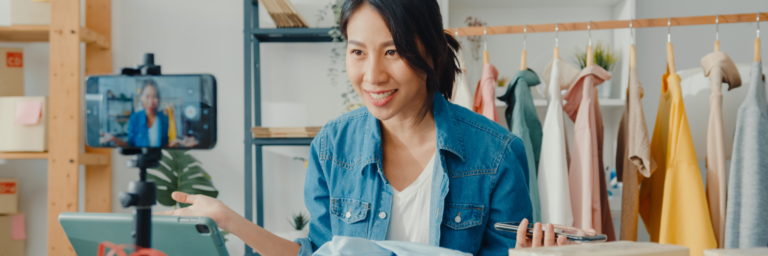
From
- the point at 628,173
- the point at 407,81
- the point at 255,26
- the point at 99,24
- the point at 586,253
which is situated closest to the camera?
the point at 586,253

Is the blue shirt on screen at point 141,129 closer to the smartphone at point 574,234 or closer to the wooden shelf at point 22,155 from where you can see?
the smartphone at point 574,234

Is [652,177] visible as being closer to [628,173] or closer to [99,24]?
[628,173]

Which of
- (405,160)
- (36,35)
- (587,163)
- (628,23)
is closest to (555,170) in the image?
(587,163)

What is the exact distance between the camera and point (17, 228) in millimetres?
1944

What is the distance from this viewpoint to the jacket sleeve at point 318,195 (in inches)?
35.6

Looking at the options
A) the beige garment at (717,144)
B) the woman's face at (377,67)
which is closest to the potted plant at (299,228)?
the woman's face at (377,67)

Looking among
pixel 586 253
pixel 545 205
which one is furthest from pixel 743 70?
pixel 586 253

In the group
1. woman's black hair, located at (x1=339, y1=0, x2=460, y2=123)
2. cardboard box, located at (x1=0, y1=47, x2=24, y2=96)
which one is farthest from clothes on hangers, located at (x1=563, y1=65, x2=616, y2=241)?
cardboard box, located at (x1=0, y1=47, x2=24, y2=96)

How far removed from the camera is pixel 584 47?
2023 millimetres

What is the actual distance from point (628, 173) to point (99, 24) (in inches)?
83.0

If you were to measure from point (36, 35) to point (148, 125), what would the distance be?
6.13 feet

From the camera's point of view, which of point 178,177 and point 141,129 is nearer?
point 141,129

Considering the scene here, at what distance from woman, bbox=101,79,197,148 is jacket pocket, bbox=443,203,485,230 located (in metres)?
0.55

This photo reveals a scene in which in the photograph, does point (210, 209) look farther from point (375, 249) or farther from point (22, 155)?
point (22, 155)
